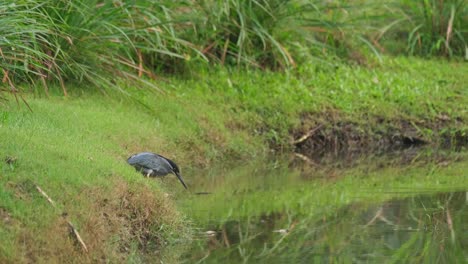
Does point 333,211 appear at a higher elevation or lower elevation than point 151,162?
lower

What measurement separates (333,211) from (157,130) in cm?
261

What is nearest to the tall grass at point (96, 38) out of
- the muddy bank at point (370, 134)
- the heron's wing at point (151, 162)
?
the heron's wing at point (151, 162)

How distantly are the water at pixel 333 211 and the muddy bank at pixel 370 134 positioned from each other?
0.50 m

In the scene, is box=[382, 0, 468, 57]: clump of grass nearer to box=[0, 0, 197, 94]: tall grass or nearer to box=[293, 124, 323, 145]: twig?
box=[293, 124, 323, 145]: twig

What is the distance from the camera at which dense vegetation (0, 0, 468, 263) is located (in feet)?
22.5

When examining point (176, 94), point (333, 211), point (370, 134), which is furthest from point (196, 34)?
point (333, 211)

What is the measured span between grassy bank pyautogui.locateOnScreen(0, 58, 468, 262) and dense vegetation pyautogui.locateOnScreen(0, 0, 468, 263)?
0.02 metres

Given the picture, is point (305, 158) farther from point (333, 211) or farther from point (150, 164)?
point (150, 164)

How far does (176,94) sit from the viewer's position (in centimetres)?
1185

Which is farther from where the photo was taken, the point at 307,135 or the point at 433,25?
the point at 433,25

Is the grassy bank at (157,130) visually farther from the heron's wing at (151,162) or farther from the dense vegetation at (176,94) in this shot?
the heron's wing at (151,162)

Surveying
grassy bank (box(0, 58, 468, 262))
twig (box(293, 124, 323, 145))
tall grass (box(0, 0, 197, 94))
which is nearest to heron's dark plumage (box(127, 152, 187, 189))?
grassy bank (box(0, 58, 468, 262))

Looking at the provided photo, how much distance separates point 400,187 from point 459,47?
557 cm

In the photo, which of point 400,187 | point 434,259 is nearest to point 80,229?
point 434,259
